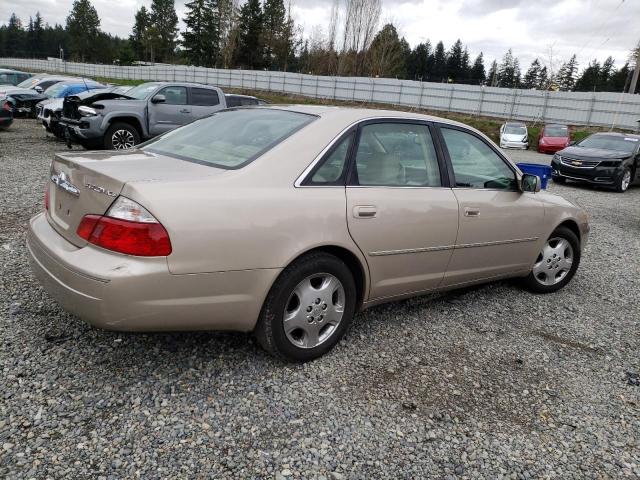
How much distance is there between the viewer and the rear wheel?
40.9 feet

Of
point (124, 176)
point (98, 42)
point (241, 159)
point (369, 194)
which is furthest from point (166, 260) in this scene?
point (98, 42)

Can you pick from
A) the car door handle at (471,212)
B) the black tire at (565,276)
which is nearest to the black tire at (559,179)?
the black tire at (565,276)

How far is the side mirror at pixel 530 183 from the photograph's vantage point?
4.00 metres

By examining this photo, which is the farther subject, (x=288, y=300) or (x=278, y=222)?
(x=288, y=300)

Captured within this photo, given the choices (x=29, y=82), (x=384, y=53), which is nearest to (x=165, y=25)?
(x=384, y=53)

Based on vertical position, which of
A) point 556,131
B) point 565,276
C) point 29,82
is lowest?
point 565,276

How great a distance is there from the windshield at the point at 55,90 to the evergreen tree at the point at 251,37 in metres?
47.6

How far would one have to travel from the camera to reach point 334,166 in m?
2.99

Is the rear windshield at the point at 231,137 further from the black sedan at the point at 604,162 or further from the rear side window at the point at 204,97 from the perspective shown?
the black sedan at the point at 604,162

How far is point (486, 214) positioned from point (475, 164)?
42 cm

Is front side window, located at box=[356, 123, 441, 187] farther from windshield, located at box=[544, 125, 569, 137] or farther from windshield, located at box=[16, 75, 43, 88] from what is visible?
windshield, located at box=[16, 75, 43, 88]

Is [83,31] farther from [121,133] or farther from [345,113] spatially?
[345,113]

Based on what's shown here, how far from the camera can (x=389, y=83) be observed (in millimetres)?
34500

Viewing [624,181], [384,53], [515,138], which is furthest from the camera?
[384,53]
